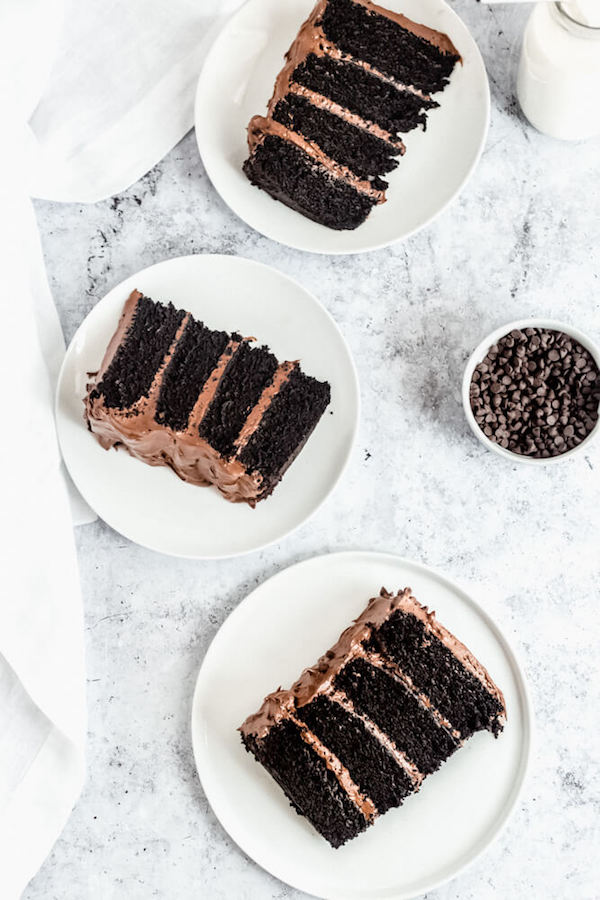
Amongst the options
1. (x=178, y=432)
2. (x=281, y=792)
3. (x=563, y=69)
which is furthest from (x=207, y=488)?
(x=563, y=69)

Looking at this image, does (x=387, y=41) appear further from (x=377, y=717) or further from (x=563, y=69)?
(x=377, y=717)

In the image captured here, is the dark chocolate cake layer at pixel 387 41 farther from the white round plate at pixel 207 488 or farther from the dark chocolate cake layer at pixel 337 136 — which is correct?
the white round plate at pixel 207 488

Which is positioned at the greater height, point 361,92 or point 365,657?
point 361,92

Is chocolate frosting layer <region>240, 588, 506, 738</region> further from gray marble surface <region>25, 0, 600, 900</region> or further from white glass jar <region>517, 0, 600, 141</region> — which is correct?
white glass jar <region>517, 0, 600, 141</region>

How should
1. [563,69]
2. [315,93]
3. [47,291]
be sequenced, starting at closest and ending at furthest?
[563,69] < [315,93] < [47,291]

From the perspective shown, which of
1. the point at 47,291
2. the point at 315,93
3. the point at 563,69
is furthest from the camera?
the point at 47,291

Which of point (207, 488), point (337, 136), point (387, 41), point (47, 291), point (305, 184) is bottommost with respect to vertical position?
point (207, 488)

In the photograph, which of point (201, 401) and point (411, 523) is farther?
point (411, 523)
